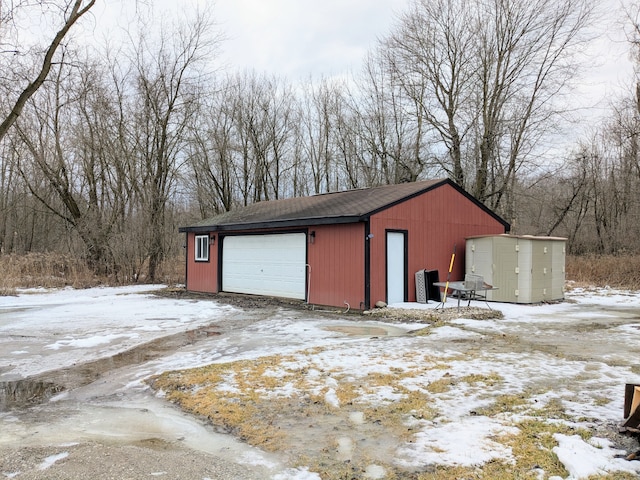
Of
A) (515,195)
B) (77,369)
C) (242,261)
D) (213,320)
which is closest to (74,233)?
(242,261)

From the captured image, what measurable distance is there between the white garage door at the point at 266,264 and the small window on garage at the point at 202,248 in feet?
3.26

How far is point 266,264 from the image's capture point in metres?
14.3

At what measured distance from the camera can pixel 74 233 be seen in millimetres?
20328

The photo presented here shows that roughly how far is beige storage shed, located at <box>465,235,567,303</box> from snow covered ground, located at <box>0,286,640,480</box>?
0.59 m

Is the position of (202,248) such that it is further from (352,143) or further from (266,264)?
(352,143)

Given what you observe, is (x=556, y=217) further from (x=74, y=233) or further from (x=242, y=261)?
(x=74, y=233)

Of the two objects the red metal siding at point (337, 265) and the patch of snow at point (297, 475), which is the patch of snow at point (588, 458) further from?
the red metal siding at point (337, 265)

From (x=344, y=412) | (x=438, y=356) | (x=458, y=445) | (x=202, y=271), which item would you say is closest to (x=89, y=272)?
(x=202, y=271)

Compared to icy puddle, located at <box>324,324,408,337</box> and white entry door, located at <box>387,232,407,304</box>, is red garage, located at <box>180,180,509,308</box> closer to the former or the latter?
white entry door, located at <box>387,232,407,304</box>

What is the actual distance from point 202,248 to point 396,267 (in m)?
7.79

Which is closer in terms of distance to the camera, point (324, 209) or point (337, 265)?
point (337, 265)

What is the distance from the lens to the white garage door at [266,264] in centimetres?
1316

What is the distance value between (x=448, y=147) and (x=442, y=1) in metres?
6.57

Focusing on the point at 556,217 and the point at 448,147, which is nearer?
the point at 448,147
